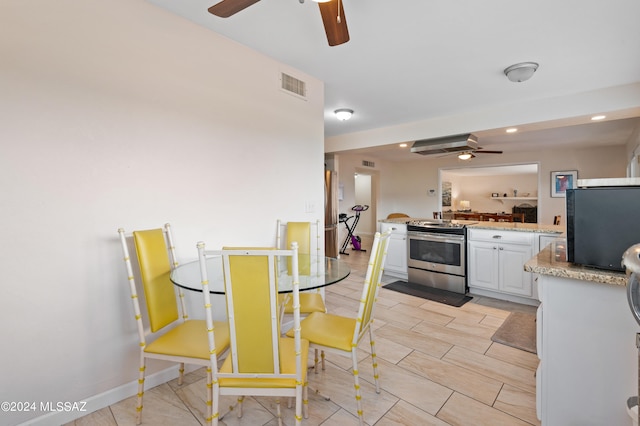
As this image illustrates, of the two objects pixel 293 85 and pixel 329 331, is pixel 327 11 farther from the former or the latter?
pixel 329 331

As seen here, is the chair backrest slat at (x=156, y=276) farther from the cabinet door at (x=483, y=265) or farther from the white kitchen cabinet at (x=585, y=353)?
the cabinet door at (x=483, y=265)

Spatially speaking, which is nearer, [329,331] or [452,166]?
[329,331]

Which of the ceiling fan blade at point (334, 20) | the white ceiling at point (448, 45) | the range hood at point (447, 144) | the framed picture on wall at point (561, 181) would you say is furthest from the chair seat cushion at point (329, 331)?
the framed picture on wall at point (561, 181)

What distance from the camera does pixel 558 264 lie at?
4.92 ft

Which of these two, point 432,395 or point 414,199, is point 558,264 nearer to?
point 432,395

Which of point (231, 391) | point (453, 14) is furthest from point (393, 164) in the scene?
point (231, 391)

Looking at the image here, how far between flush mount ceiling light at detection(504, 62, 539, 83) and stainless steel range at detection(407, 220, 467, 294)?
1892mm

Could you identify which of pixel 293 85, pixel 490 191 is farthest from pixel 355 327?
pixel 490 191

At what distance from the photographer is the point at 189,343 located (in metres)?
1.65

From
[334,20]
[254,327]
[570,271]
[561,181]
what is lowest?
[254,327]

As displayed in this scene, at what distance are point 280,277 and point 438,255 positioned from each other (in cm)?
297

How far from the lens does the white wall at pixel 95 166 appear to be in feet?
4.95

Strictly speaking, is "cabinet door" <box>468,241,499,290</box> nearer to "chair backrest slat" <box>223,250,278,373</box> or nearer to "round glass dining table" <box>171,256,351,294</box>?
"round glass dining table" <box>171,256,351,294</box>

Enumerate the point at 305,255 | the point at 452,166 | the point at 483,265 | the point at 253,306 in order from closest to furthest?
the point at 253,306, the point at 305,255, the point at 483,265, the point at 452,166
